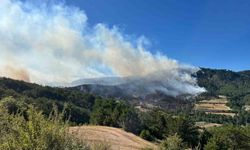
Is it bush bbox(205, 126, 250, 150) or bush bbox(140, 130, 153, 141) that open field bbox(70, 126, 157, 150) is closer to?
bush bbox(140, 130, 153, 141)

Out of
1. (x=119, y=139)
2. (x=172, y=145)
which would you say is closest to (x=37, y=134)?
(x=172, y=145)

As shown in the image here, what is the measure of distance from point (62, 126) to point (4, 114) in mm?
3204

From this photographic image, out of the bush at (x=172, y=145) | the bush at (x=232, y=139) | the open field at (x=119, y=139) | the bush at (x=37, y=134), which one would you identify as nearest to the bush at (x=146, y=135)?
the open field at (x=119, y=139)

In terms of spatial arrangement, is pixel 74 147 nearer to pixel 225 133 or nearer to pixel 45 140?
pixel 45 140

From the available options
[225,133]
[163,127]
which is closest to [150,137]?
[163,127]

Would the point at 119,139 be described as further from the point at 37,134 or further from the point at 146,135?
the point at 37,134

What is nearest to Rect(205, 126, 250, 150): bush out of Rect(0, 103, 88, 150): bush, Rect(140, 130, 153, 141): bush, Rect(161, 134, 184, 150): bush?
Rect(140, 130, 153, 141): bush

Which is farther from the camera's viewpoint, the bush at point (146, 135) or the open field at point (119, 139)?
the bush at point (146, 135)

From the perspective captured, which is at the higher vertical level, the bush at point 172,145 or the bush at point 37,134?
the bush at point 37,134

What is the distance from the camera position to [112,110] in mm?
141875

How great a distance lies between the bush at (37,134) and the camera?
18.6m

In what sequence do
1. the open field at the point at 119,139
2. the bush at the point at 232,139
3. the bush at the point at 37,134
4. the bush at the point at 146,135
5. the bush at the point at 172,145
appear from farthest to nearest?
the bush at the point at 146,135, the bush at the point at 232,139, the open field at the point at 119,139, the bush at the point at 172,145, the bush at the point at 37,134

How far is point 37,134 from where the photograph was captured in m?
19.0

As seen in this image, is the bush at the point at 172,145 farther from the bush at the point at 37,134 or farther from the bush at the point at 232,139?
the bush at the point at 232,139
